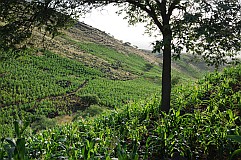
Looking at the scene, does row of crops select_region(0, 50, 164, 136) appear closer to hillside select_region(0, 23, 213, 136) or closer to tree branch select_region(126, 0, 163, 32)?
hillside select_region(0, 23, 213, 136)

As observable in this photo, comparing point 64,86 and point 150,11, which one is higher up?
point 150,11

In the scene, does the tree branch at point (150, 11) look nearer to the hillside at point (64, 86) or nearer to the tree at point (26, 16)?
the tree at point (26, 16)

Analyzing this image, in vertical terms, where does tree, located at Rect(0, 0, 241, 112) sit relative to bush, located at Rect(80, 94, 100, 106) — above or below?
above

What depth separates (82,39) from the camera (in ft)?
216

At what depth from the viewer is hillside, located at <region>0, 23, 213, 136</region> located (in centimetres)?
2064

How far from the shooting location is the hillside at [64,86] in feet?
67.7

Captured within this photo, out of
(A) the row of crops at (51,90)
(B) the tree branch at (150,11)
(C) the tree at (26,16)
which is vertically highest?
(B) the tree branch at (150,11)

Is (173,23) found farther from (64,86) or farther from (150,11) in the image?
(64,86)

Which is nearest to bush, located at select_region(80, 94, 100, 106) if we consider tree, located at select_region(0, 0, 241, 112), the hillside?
the hillside

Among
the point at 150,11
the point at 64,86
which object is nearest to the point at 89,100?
the point at 64,86

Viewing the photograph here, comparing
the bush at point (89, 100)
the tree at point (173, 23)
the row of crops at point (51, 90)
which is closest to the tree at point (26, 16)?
the tree at point (173, 23)

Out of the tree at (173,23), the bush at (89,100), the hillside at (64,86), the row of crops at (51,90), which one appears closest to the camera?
the tree at (173,23)

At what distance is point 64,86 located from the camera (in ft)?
101

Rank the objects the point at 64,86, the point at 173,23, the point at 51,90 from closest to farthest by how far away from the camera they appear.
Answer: the point at 173,23
the point at 51,90
the point at 64,86
